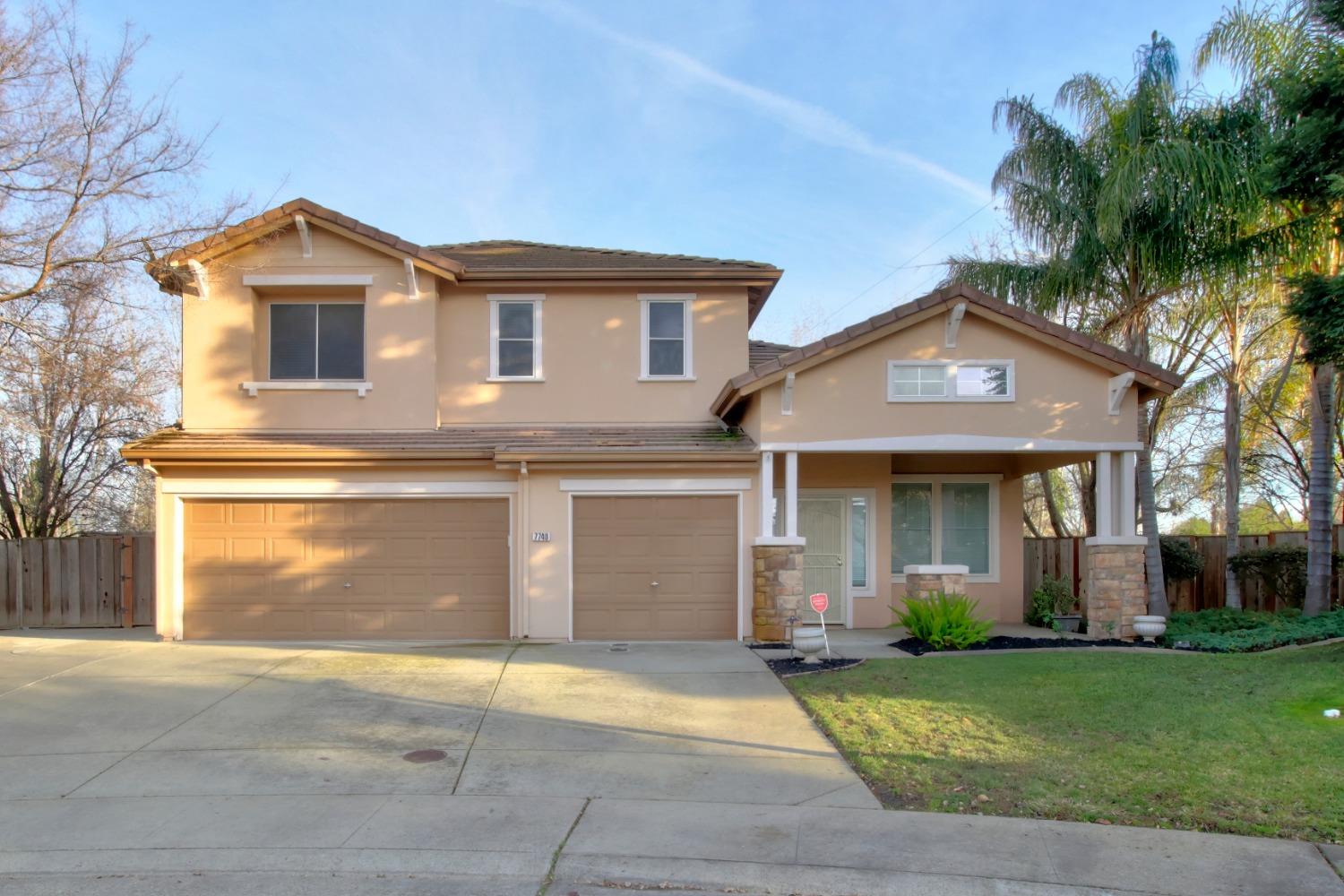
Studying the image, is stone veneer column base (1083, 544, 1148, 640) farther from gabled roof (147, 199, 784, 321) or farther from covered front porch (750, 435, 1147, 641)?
gabled roof (147, 199, 784, 321)

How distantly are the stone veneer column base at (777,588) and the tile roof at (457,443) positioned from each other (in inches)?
60.4

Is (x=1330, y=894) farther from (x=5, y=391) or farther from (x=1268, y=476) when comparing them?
(x=1268, y=476)

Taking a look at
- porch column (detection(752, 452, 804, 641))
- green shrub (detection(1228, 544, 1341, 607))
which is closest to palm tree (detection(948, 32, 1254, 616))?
green shrub (detection(1228, 544, 1341, 607))

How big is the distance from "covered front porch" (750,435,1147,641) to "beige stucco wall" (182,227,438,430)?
5633 millimetres

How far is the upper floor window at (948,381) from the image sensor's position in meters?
13.9

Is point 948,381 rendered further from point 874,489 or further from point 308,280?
point 308,280

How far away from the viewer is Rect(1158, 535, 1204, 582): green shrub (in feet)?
59.7

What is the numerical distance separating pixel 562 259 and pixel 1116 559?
9.74 meters

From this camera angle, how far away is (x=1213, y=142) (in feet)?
48.4

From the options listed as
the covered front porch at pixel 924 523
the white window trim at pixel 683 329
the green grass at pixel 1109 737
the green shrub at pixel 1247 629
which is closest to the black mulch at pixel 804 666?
the green grass at pixel 1109 737

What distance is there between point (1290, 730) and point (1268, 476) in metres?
22.7

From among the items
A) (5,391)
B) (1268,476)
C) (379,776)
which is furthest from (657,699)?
(1268,476)

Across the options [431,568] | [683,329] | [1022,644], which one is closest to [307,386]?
[431,568]

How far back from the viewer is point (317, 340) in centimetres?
1552
